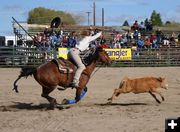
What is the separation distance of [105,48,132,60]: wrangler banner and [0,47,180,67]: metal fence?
0.27 metres

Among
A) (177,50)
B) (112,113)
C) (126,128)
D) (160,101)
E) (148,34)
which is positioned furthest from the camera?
(148,34)

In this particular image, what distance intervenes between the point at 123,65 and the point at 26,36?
371 inches

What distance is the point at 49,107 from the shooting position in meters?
11.7

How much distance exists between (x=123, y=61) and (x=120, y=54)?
51cm

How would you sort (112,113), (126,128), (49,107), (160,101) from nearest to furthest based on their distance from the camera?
(126,128), (112,113), (49,107), (160,101)

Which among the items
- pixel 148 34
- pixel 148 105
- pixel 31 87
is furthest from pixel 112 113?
pixel 148 34

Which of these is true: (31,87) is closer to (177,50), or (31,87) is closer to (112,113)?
(112,113)

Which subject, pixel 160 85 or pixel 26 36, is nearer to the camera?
pixel 160 85

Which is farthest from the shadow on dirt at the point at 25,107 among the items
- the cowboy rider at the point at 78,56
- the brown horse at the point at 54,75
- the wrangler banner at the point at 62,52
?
the wrangler banner at the point at 62,52

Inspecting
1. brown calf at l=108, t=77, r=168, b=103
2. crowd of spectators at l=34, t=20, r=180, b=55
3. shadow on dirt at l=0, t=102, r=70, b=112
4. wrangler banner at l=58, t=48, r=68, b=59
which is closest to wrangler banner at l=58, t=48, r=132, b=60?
crowd of spectators at l=34, t=20, r=180, b=55

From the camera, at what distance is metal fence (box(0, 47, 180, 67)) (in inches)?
1208

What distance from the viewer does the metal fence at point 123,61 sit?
3067 cm

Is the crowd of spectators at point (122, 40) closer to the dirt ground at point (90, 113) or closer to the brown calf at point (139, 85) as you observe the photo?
the dirt ground at point (90, 113)

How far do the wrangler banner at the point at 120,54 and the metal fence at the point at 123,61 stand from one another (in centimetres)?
27
